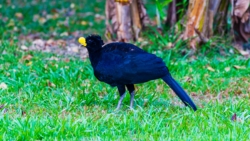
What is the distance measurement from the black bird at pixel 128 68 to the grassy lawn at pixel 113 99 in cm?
28

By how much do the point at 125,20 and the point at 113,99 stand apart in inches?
103

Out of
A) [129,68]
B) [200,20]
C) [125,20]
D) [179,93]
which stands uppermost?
[125,20]

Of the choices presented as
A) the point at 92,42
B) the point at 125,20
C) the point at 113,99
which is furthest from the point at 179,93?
the point at 125,20

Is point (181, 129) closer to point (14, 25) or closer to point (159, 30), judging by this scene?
point (159, 30)

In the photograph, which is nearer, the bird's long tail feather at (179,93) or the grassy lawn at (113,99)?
the grassy lawn at (113,99)

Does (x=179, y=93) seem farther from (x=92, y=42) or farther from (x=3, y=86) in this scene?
(x=3, y=86)

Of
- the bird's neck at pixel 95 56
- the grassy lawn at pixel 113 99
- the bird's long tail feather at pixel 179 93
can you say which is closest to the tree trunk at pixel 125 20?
the grassy lawn at pixel 113 99

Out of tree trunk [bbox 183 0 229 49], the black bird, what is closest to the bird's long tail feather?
the black bird

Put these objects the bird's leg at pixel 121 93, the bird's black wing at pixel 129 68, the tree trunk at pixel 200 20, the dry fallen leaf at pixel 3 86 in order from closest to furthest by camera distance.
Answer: the bird's black wing at pixel 129 68, the bird's leg at pixel 121 93, the dry fallen leaf at pixel 3 86, the tree trunk at pixel 200 20

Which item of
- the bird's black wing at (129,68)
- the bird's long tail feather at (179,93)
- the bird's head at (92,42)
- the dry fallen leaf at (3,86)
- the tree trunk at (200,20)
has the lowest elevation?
the bird's long tail feather at (179,93)

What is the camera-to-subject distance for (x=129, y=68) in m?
5.19

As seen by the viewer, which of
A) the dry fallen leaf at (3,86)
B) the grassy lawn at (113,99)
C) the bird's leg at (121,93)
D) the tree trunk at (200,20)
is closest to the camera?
the grassy lawn at (113,99)

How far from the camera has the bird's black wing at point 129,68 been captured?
5160mm

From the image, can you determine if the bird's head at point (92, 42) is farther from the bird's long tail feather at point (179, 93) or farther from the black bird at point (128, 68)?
the bird's long tail feather at point (179, 93)
